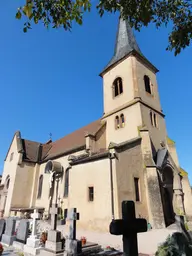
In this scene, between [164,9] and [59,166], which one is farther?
[59,166]

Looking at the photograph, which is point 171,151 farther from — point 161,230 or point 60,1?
point 60,1

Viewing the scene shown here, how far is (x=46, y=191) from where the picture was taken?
68.7 ft

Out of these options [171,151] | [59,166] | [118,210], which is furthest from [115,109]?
[118,210]

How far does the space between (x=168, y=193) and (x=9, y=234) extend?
41.2 ft

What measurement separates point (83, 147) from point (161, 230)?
997 cm

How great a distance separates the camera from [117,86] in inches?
813

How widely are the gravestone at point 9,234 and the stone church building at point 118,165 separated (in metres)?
5.56

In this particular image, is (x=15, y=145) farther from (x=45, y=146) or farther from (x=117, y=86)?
(x=117, y=86)

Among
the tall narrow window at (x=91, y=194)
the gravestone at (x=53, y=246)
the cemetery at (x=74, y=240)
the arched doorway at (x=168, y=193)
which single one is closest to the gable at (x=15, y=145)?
the tall narrow window at (x=91, y=194)

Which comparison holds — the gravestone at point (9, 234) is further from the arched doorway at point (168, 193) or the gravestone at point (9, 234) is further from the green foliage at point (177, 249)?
the arched doorway at point (168, 193)

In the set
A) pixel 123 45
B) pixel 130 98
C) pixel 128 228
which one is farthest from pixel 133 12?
pixel 123 45

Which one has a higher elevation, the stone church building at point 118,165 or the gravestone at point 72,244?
the stone church building at point 118,165

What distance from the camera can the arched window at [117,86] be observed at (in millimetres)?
20008

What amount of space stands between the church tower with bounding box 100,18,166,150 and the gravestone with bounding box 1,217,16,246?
11094mm
